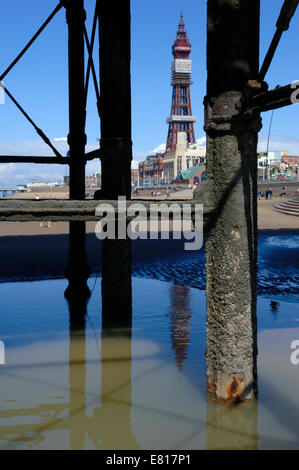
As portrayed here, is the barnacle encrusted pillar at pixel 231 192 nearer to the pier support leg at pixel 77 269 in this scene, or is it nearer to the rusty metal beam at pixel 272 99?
the rusty metal beam at pixel 272 99

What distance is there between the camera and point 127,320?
647 cm

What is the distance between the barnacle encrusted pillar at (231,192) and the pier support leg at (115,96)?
2412 mm

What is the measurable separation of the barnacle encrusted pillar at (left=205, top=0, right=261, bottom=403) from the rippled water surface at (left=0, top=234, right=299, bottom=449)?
1.36ft

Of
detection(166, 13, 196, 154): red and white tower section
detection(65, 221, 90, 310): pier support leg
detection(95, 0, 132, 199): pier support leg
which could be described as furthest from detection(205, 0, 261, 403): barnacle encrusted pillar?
detection(166, 13, 196, 154): red and white tower section

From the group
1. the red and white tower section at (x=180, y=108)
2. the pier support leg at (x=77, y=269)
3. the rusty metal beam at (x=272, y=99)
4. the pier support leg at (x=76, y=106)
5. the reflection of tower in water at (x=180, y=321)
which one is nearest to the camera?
the rusty metal beam at (x=272, y=99)

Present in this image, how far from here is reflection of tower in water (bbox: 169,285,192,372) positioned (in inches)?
225

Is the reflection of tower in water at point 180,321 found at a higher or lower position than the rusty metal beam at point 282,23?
lower

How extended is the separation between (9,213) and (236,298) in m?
1.74

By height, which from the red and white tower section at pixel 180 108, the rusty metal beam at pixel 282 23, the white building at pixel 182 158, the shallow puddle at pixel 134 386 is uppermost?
the red and white tower section at pixel 180 108

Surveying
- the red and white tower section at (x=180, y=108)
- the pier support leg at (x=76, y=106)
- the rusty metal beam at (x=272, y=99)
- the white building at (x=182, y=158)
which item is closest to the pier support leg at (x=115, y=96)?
the pier support leg at (x=76, y=106)

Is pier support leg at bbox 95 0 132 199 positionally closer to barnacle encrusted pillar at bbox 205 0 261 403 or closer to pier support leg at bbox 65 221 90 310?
pier support leg at bbox 65 221 90 310

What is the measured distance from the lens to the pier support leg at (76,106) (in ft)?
25.6

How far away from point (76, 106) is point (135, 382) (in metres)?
4.55
